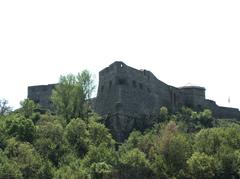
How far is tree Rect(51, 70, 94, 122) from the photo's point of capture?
9431 cm

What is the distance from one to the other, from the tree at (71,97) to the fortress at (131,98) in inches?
127

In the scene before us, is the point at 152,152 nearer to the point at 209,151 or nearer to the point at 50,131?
the point at 209,151

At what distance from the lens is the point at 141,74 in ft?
329

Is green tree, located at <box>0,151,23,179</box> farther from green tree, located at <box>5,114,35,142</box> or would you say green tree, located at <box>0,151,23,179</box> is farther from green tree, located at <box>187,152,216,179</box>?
green tree, located at <box>187,152,216,179</box>

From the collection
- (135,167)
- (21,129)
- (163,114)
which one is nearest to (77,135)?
(21,129)

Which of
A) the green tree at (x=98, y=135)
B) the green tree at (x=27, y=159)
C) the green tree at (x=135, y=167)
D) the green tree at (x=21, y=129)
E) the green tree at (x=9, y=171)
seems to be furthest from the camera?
the green tree at (x=98, y=135)

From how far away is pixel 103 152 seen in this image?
74.1 m

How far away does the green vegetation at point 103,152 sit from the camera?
70.1 metres

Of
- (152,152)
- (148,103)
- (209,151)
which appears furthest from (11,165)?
(148,103)

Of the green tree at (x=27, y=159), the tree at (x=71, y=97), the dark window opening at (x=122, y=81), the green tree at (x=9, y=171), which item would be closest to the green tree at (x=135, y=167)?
the green tree at (x=27, y=159)

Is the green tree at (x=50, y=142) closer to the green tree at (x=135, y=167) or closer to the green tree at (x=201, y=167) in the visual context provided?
the green tree at (x=135, y=167)

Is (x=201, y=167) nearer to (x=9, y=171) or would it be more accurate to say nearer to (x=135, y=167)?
(x=135, y=167)

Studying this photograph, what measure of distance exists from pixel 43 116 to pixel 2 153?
710 inches

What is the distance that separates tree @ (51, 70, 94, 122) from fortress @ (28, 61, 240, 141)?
10.6ft
